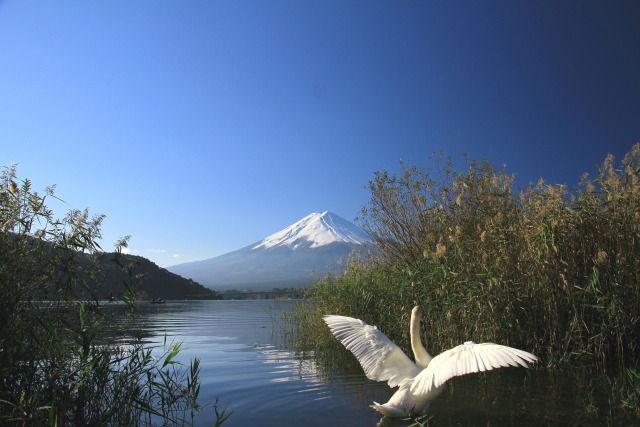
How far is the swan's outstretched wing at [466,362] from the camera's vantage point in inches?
156

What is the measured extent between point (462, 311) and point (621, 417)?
9.55 ft

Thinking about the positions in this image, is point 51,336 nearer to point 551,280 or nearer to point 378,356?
point 378,356

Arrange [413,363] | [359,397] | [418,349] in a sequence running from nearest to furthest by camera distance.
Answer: [413,363] < [418,349] < [359,397]

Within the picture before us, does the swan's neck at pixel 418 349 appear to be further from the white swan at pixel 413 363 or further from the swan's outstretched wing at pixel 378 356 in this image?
the swan's outstretched wing at pixel 378 356

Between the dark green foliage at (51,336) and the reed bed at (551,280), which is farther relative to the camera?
the reed bed at (551,280)

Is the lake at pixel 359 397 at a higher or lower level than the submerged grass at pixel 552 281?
lower

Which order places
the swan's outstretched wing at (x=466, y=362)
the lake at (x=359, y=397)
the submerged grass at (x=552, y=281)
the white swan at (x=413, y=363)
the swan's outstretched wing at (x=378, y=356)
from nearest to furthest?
the swan's outstretched wing at (x=466, y=362)
the white swan at (x=413, y=363)
the lake at (x=359, y=397)
the swan's outstretched wing at (x=378, y=356)
the submerged grass at (x=552, y=281)

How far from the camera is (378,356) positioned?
224 inches

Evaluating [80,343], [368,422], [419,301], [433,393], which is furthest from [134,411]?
[419,301]

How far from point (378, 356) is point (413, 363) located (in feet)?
1.47

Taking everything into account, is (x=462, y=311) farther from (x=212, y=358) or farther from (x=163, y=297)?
(x=163, y=297)

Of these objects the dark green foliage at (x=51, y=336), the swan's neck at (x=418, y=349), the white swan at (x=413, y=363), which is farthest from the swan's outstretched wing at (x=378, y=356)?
the dark green foliage at (x=51, y=336)

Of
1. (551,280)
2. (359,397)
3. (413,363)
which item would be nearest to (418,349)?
(413,363)

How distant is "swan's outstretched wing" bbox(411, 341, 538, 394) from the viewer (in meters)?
3.96
